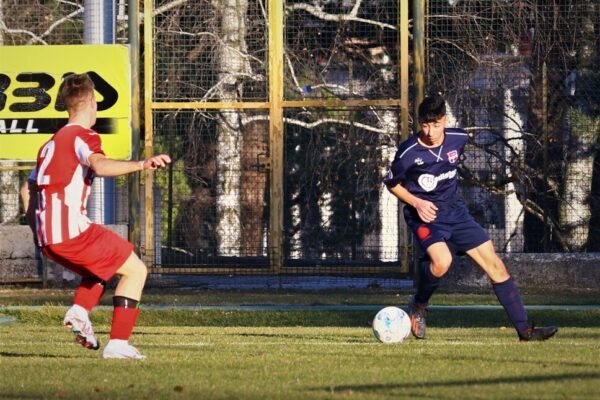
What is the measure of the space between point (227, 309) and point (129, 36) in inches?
197

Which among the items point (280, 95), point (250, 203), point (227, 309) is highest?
point (280, 95)

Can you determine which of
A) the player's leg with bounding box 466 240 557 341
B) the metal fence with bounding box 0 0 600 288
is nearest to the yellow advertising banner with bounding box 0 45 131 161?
the metal fence with bounding box 0 0 600 288

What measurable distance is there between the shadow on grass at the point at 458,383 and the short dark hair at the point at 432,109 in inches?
133

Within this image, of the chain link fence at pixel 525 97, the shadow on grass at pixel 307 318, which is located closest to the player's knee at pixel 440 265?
the shadow on grass at pixel 307 318

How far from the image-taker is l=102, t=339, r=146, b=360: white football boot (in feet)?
26.3

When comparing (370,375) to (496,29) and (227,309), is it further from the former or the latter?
(496,29)

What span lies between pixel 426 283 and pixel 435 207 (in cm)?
64

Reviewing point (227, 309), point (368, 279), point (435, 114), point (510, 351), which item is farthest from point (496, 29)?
point (510, 351)

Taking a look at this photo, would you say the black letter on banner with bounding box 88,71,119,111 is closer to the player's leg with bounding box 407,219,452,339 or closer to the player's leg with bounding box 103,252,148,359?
the player's leg with bounding box 407,219,452,339

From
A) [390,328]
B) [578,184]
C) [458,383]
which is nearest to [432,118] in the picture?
[390,328]

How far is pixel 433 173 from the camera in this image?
1016 centimetres

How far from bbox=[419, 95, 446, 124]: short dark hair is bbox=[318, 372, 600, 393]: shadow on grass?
11.1 feet

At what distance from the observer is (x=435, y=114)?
995 cm

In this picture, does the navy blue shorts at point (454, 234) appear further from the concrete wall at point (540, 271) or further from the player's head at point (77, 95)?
the concrete wall at point (540, 271)
